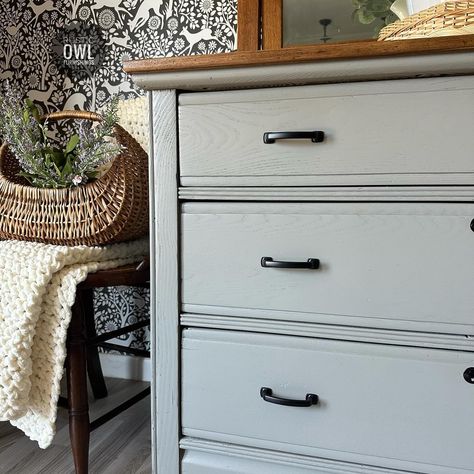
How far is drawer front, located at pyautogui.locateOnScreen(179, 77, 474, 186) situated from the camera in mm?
676

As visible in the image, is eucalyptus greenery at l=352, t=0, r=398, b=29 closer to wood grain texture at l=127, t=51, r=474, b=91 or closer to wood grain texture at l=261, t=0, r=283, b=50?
wood grain texture at l=261, t=0, r=283, b=50

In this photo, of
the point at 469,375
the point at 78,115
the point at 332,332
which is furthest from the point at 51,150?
the point at 469,375

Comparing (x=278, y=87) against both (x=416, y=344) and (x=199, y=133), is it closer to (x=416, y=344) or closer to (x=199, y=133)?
(x=199, y=133)

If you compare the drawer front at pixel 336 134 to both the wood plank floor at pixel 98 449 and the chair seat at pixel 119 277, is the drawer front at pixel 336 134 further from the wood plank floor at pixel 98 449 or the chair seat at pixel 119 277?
the wood plank floor at pixel 98 449

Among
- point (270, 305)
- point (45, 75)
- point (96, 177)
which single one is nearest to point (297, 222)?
point (270, 305)

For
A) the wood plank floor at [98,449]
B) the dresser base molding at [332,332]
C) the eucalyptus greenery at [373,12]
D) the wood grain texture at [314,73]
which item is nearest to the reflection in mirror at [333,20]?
the eucalyptus greenery at [373,12]

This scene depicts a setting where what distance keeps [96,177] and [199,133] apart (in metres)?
0.37

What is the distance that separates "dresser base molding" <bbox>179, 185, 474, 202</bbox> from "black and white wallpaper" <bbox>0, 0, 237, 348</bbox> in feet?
2.48

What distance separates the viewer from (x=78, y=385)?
942 mm

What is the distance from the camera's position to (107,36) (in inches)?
57.6

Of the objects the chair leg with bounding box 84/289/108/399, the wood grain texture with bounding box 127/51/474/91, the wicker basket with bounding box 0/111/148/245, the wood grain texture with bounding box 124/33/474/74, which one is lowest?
the chair leg with bounding box 84/289/108/399

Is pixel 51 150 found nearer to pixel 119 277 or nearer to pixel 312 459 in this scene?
pixel 119 277

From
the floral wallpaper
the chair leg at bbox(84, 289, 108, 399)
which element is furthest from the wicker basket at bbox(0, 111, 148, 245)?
the floral wallpaper

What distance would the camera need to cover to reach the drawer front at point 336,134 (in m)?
0.68
